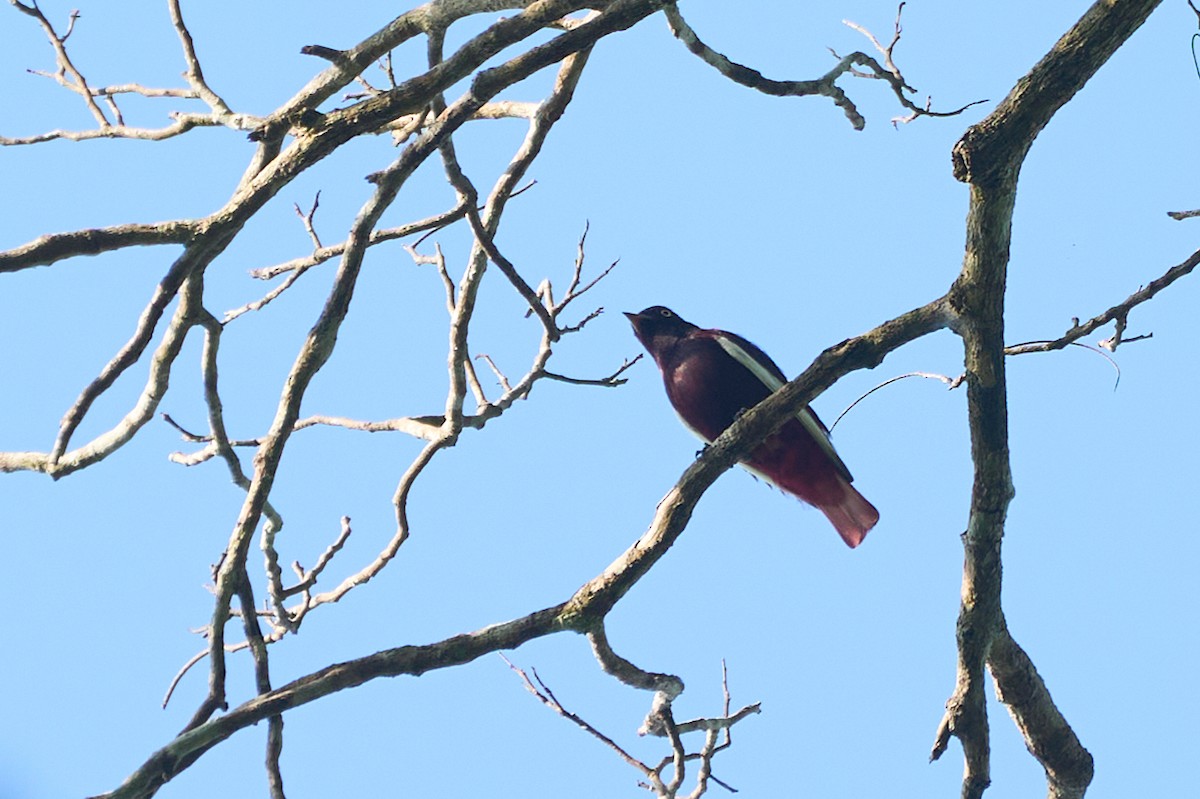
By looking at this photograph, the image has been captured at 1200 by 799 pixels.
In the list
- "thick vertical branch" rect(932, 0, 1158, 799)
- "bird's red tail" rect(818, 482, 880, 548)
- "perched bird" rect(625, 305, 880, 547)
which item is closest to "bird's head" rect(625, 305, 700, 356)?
"perched bird" rect(625, 305, 880, 547)

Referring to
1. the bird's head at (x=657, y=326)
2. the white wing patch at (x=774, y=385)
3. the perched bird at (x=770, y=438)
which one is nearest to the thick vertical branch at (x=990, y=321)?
the white wing patch at (x=774, y=385)

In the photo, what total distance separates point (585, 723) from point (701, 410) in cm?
202

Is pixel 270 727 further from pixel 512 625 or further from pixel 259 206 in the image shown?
pixel 259 206

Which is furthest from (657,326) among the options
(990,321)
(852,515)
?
(990,321)

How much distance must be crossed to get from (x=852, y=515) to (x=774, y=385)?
66 centimetres

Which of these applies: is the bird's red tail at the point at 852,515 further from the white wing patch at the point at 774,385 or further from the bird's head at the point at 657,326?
the bird's head at the point at 657,326

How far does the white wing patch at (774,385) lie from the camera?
4977 mm

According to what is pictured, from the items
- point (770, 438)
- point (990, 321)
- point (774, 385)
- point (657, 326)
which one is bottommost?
point (990, 321)

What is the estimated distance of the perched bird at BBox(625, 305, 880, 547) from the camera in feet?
16.8

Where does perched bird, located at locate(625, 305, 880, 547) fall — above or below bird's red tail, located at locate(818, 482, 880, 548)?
above

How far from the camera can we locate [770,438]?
511cm

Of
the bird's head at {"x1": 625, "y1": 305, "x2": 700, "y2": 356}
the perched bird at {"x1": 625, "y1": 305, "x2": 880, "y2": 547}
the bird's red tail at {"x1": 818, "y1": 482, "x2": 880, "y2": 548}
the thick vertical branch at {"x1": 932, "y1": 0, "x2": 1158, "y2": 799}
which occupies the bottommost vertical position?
the thick vertical branch at {"x1": 932, "y1": 0, "x2": 1158, "y2": 799}

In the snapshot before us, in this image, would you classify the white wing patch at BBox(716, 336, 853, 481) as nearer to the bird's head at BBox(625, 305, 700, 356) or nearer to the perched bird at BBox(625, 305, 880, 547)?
the perched bird at BBox(625, 305, 880, 547)

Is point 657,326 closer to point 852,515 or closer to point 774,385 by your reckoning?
point 774,385
